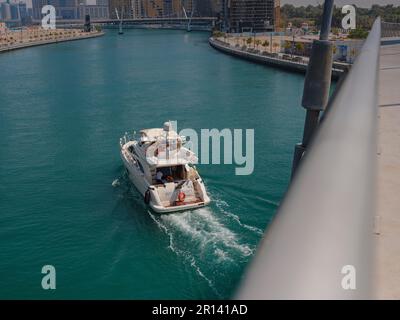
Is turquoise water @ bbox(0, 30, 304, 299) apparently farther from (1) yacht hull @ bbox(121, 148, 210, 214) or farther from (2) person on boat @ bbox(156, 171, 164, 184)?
(2) person on boat @ bbox(156, 171, 164, 184)

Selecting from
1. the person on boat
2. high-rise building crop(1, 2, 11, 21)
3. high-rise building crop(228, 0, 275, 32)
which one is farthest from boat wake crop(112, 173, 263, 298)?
high-rise building crop(1, 2, 11, 21)

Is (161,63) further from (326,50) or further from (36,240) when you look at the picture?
(326,50)

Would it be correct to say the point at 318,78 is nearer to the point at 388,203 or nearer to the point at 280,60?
the point at 388,203

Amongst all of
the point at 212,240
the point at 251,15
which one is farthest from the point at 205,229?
the point at 251,15

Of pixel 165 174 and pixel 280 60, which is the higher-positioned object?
pixel 280 60

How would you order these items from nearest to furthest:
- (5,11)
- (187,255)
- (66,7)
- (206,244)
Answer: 1. (187,255)
2. (206,244)
3. (66,7)
4. (5,11)

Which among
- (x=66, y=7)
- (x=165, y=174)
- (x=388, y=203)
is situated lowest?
(x=165, y=174)
